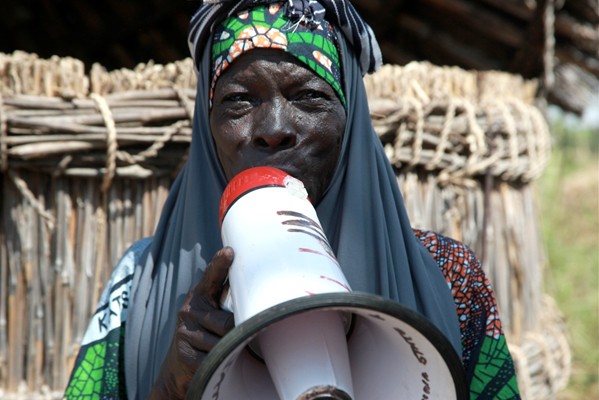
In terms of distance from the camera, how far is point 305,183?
1.46 metres

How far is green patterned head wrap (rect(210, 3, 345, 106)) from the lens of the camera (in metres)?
1.52

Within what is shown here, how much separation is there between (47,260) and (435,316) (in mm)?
Answer: 1453

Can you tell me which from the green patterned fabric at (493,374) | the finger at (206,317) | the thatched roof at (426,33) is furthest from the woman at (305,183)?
the thatched roof at (426,33)

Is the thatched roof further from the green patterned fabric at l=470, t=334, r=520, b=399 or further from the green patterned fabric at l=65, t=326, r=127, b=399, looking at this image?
the green patterned fabric at l=65, t=326, r=127, b=399

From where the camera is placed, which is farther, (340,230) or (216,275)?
(340,230)

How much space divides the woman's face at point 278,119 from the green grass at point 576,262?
2.88 m

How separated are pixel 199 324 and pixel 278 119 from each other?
1.34ft

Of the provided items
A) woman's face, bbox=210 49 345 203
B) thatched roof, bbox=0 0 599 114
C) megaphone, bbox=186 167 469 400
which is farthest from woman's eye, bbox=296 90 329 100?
thatched roof, bbox=0 0 599 114

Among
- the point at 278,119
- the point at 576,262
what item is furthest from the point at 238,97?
the point at 576,262

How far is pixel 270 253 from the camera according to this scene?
1161mm

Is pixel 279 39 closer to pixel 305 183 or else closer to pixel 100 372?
pixel 305 183

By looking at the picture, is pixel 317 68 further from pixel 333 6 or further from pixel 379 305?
pixel 379 305

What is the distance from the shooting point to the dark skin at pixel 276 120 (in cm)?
146

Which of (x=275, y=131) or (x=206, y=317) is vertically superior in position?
(x=275, y=131)
